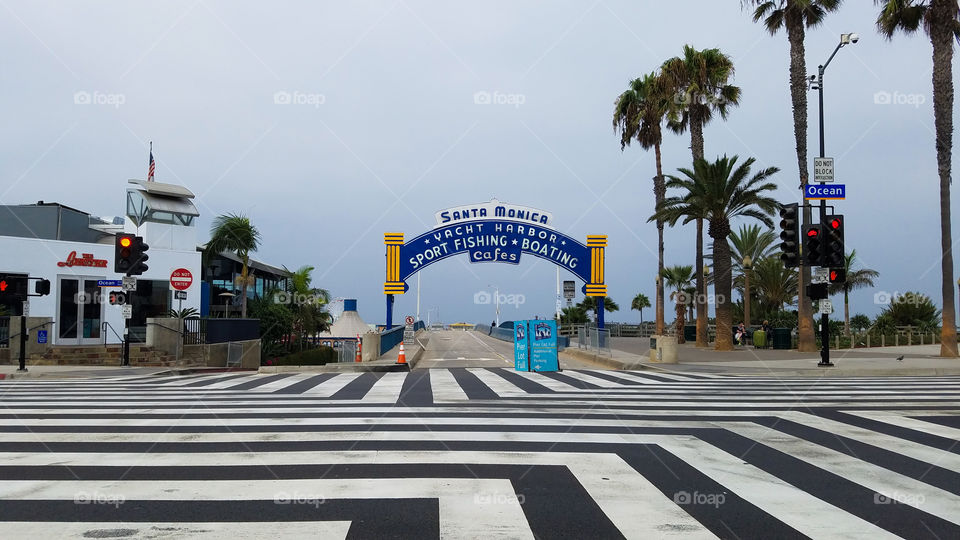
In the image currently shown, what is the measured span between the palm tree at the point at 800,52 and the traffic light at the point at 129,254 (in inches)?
996

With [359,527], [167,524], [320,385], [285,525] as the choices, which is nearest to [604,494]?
[359,527]

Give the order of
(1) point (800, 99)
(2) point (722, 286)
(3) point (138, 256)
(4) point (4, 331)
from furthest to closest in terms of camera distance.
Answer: (2) point (722, 286), (1) point (800, 99), (4) point (4, 331), (3) point (138, 256)

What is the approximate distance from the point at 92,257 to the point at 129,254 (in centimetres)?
1556

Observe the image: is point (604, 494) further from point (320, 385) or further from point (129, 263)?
point (129, 263)

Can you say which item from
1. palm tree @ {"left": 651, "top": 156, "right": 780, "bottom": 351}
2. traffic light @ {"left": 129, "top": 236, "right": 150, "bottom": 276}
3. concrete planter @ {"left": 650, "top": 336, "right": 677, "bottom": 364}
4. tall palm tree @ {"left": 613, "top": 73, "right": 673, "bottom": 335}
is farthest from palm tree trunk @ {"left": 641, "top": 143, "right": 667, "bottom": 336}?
traffic light @ {"left": 129, "top": 236, "right": 150, "bottom": 276}

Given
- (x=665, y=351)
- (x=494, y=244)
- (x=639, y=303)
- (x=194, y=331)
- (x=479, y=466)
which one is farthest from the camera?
(x=639, y=303)

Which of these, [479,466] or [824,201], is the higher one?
[824,201]

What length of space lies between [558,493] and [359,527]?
5.84 feet

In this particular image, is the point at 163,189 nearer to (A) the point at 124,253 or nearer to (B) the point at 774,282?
(A) the point at 124,253

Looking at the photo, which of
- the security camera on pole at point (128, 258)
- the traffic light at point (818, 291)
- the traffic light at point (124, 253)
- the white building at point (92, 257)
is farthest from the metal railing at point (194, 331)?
the traffic light at point (818, 291)

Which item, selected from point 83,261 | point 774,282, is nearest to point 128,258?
point 83,261

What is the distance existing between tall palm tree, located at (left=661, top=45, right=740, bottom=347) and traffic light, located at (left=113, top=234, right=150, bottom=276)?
2695 centimetres

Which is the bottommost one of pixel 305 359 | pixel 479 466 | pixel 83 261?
pixel 305 359

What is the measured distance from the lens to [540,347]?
22250 mm
